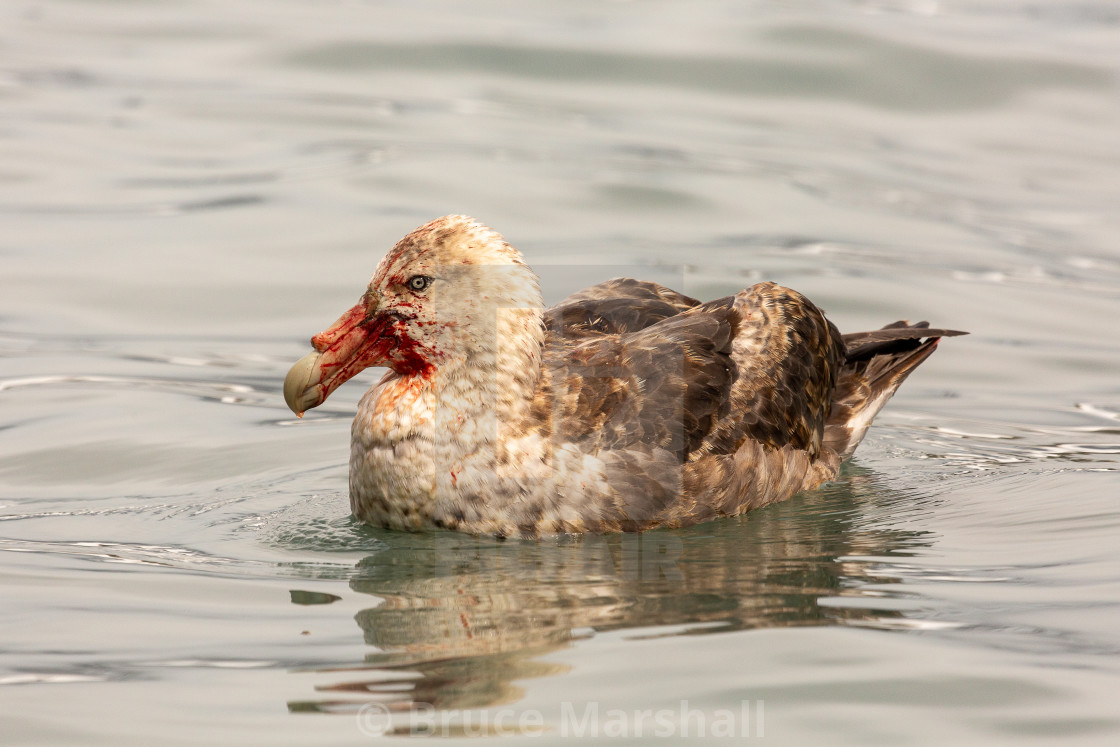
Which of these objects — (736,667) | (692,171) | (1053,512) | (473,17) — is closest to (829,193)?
(692,171)

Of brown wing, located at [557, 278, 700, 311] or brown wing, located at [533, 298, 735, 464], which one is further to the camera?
brown wing, located at [557, 278, 700, 311]

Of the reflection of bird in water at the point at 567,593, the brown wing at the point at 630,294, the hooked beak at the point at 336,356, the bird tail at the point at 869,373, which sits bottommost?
the reflection of bird in water at the point at 567,593

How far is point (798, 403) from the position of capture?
8.14 meters

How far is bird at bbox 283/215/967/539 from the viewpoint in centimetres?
703

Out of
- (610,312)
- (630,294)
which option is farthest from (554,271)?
(610,312)

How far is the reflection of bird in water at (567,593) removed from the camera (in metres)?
5.51

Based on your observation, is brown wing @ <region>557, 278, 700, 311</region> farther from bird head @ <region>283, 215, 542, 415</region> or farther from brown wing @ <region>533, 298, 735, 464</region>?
bird head @ <region>283, 215, 542, 415</region>

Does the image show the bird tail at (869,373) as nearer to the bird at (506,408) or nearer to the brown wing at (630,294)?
the brown wing at (630,294)

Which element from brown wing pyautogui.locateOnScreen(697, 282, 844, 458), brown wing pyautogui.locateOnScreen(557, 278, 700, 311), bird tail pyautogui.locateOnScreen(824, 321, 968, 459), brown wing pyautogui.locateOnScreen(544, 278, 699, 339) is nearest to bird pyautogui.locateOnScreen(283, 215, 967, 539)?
brown wing pyautogui.locateOnScreen(697, 282, 844, 458)

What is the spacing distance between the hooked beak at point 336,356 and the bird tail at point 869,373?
110 inches

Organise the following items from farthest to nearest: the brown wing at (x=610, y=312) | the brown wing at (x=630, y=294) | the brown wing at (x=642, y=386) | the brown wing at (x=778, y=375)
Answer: the brown wing at (x=630, y=294) < the brown wing at (x=610, y=312) < the brown wing at (x=778, y=375) < the brown wing at (x=642, y=386)

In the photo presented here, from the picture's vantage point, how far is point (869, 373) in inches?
358

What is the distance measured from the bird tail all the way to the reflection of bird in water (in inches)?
44.1

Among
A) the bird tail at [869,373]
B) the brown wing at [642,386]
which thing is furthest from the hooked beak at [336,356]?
the bird tail at [869,373]
